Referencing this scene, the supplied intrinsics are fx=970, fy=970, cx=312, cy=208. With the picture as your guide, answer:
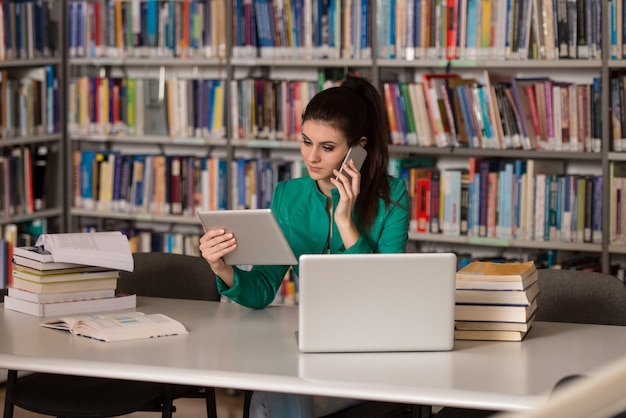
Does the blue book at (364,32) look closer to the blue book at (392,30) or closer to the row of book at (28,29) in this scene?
the blue book at (392,30)

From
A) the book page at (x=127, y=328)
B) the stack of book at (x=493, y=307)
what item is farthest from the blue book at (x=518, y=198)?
the book page at (x=127, y=328)

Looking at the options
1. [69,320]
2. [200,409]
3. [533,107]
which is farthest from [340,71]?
[69,320]

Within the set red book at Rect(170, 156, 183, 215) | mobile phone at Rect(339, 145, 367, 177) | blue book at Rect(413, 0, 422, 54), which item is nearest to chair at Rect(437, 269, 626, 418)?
mobile phone at Rect(339, 145, 367, 177)

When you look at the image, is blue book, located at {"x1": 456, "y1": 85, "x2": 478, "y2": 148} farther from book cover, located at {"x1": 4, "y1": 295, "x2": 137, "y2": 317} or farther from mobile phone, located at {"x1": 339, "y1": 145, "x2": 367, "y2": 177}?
book cover, located at {"x1": 4, "y1": 295, "x2": 137, "y2": 317}

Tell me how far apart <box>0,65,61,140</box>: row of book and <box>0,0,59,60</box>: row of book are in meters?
0.11

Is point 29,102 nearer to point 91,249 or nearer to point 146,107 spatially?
point 146,107

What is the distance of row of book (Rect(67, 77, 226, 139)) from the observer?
438 centimetres

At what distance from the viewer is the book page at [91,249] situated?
7.58 ft

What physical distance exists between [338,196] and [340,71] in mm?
1679

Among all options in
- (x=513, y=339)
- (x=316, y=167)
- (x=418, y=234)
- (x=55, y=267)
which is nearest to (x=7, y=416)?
(x=55, y=267)

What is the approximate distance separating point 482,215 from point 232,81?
127cm

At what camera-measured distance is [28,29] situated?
4.46 metres

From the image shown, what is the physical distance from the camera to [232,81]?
14.0 feet

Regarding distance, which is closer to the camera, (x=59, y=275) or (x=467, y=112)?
(x=59, y=275)
